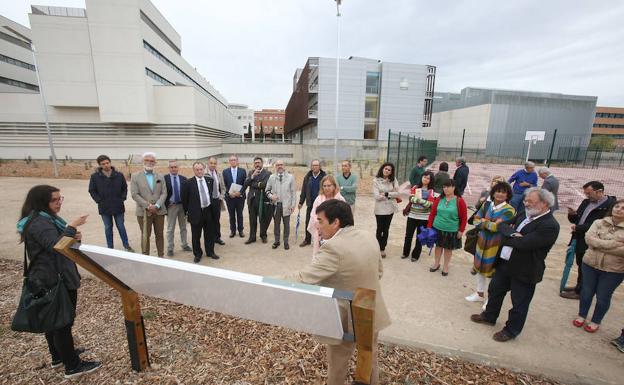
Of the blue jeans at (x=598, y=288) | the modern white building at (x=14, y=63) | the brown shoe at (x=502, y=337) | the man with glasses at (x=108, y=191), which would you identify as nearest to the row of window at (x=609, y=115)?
the blue jeans at (x=598, y=288)

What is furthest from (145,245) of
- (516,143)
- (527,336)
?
(516,143)

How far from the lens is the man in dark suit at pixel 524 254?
2633 mm

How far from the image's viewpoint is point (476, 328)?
3182 mm

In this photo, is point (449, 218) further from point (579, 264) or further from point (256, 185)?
point (256, 185)

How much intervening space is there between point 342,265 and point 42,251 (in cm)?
231

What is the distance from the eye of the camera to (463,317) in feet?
11.1

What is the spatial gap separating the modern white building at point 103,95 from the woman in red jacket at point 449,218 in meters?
25.4

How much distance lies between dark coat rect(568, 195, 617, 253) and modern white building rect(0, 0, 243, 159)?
2669 cm

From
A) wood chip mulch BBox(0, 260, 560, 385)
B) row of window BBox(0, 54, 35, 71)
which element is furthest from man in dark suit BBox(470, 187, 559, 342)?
row of window BBox(0, 54, 35, 71)

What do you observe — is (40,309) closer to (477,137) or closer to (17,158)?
(17,158)

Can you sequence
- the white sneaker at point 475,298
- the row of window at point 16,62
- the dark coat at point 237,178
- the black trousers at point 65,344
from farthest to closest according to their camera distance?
the row of window at point 16,62, the dark coat at point 237,178, the white sneaker at point 475,298, the black trousers at point 65,344

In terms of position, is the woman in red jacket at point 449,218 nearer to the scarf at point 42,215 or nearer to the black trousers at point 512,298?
the black trousers at point 512,298

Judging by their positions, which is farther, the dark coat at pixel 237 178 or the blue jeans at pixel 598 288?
the dark coat at pixel 237 178

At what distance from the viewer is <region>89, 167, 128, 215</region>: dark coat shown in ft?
15.6
